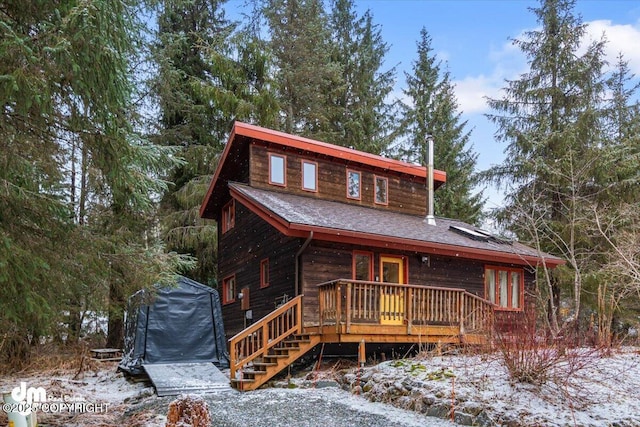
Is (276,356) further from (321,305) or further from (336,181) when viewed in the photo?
(336,181)

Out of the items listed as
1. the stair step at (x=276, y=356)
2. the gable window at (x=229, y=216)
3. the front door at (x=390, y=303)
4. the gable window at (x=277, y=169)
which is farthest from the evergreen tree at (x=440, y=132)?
the stair step at (x=276, y=356)

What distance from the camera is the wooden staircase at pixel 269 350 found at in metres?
9.46

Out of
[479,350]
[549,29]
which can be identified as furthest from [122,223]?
[549,29]

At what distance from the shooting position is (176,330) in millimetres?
11492

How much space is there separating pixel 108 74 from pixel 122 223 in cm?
289

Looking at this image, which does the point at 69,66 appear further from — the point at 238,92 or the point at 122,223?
the point at 238,92

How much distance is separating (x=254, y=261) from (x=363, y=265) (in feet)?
11.0

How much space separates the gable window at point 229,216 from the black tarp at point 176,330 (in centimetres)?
367

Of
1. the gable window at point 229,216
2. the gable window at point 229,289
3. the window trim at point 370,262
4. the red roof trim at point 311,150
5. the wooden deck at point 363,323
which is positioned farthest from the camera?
the gable window at point 229,216

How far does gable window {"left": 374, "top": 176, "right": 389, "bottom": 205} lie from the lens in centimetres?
1600

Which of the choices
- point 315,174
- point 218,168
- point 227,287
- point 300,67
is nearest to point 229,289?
A: point 227,287

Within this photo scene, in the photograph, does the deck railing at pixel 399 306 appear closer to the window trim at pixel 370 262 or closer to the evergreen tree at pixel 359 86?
the window trim at pixel 370 262

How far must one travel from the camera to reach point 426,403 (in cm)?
721

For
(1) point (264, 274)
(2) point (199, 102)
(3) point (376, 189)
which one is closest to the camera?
(1) point (264, 274)
